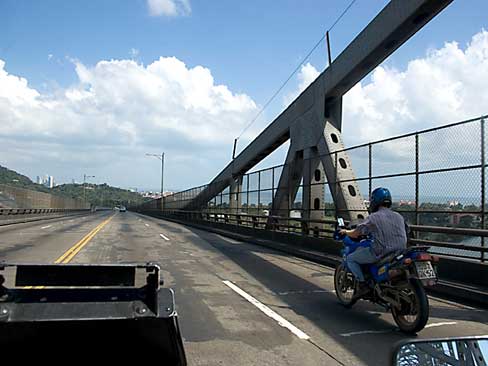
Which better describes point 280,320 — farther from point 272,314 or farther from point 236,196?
point 236,196

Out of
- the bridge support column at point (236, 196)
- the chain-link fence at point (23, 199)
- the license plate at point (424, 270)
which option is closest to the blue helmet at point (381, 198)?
the license plate at point (424, 270)

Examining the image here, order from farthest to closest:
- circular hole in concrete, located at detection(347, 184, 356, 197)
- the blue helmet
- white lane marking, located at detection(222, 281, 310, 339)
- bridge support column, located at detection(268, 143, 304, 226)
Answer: bridge support column, located at detection(268, 143, 304, 226) < circular hole in concrete, located at detection(347, 184, 356, 197) < the blue helmet < white lane marking, located at detection(222, 281, 310, 339)

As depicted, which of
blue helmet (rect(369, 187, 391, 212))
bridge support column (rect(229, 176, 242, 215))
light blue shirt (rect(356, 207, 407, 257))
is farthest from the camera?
bridge support column (rect(229, 176, 242, 215))

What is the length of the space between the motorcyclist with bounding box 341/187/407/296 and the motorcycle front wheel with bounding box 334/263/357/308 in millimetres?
437

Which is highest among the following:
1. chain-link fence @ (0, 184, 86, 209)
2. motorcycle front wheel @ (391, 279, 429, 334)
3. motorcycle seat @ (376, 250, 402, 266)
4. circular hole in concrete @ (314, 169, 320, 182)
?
circular hole in concrete @ (314, 169, 320, 182)

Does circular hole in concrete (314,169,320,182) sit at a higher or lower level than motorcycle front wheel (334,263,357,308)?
higher

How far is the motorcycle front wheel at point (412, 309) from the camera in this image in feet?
21.1

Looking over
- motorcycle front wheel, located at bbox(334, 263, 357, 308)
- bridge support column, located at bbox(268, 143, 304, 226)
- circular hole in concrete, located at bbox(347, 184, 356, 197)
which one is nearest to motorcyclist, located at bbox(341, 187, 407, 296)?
motorcycle front wheel, located at bbox(334, 263, 357, 308)

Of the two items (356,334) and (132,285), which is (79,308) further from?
(356,334)

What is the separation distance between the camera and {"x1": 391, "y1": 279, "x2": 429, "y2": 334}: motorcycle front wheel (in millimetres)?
6441

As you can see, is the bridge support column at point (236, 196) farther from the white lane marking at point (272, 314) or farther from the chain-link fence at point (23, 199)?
the white lane marking at point (272, 314)

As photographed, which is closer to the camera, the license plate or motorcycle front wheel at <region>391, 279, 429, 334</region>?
motorcycle front wheel at <region>391, 279, 429, 334</region>

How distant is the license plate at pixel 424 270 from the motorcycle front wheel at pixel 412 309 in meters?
0.12

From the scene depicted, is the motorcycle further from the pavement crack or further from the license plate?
the pavement crack
